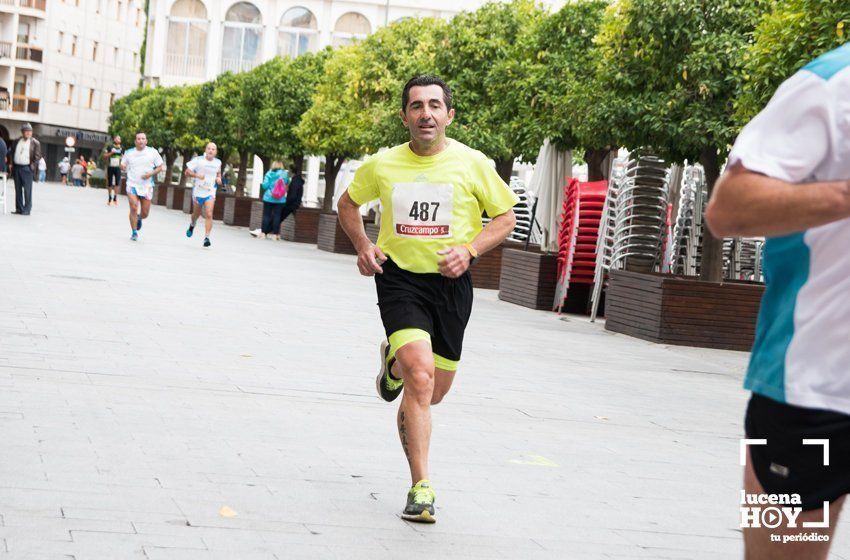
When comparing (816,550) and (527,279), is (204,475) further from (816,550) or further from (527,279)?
(527,279)

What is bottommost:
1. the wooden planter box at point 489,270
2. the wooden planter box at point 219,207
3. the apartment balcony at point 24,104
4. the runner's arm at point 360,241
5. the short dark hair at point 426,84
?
the wooden planter box at point 219,207

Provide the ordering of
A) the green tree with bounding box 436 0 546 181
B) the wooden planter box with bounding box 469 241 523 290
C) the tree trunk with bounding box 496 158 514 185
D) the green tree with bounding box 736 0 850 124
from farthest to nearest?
the tree trunk with bounding box 496 158 514 185 < the wooden planter box with bounding box 469 241 523 290 < the green tree with bounding box 436 0 546 181 < the green tree with bounding box 736 0 850 124

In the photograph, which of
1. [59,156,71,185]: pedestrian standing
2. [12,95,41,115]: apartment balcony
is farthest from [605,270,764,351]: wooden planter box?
[12,95,41,115]: apartment balcony

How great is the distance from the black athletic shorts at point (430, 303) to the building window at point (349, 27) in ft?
260

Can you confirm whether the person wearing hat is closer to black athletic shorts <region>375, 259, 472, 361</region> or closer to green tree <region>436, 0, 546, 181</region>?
green tree <region>436, 0, 546, 181</region>

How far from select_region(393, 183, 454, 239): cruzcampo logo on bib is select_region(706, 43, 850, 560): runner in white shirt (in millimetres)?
3259

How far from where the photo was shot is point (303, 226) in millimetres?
36781

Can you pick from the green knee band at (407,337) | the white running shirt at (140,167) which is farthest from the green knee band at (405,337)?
the white running shirt at (140,167)

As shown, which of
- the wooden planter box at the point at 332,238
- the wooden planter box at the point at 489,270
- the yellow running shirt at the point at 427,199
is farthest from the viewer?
the wooden planter box at the point at 332,238

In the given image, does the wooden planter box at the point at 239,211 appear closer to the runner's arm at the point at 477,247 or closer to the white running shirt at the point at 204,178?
the white running shirt at the point at 204,178

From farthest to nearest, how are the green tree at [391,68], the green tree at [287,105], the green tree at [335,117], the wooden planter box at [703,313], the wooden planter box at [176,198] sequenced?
the wooden planter box at [176,198]
the green tree at [287,105]
the green tree at [335,117]
the green tree at [391,68]
the wooden planter box at [703,313]

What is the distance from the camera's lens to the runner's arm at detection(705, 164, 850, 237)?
104 inches

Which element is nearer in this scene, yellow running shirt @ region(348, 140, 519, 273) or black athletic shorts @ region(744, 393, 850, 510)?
black athletic shorts @ region(744, 393, 850, 510)

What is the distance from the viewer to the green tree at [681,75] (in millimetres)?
16078
